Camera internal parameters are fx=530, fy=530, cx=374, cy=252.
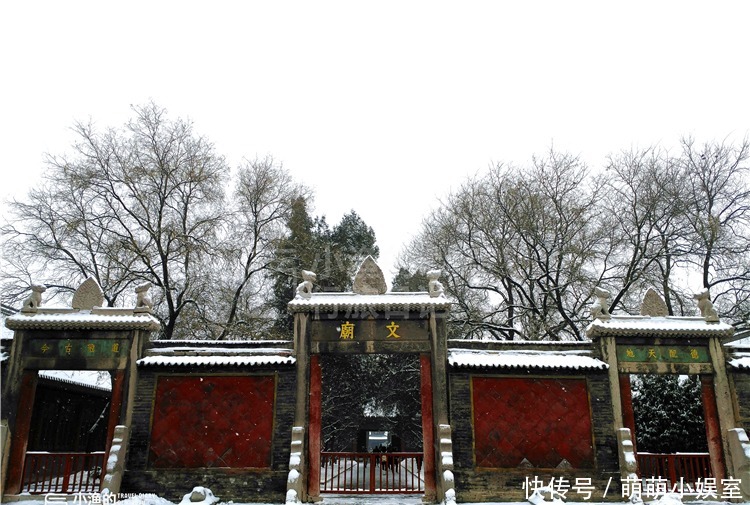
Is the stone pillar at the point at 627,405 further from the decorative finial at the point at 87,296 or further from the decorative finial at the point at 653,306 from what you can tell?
the decorative finial at the point at 87,296

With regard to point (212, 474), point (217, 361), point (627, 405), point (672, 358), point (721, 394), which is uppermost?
point (672, 358)

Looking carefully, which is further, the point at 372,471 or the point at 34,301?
the point at 34,301

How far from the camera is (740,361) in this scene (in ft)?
35.2

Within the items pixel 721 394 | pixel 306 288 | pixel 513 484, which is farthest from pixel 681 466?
pixel 306 288

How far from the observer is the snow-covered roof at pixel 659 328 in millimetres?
10734

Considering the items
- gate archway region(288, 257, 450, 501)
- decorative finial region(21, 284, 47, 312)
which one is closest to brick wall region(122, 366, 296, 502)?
gate archway region(288, 257, 450, 501)

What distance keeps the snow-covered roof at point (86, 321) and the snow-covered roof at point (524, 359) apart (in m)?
6.38

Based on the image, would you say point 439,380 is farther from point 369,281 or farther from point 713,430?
point 713,430

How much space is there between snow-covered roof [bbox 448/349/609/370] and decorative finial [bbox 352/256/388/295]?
6.61 ft

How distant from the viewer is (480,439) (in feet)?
34.2

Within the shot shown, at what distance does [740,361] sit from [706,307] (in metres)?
1.21

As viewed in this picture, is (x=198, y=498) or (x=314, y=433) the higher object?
(x=314, y=433)

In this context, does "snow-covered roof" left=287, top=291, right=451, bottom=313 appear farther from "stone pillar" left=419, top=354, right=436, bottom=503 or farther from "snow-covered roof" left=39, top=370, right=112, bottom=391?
"snow-covered roof" left=39, top=370, right=112, bottom=391

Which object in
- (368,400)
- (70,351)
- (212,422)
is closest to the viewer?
(212,422)
